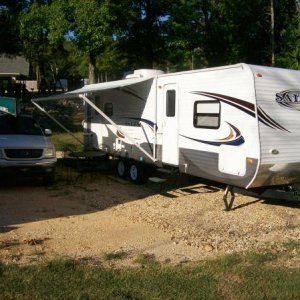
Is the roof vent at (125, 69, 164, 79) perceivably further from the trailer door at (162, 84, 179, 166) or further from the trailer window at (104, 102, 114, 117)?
the trailer window at (104, 102, 114, 117)

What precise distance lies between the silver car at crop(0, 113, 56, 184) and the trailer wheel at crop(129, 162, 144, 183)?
Result: 200 cm

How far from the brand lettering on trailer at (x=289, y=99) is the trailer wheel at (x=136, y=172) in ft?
14.4

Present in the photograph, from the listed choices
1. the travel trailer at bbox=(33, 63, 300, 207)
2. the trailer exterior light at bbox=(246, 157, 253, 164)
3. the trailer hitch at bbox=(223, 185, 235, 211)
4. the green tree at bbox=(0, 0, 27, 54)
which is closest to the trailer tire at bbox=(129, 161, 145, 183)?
the travel trailer at bbox=(33, 63, 300, 207)

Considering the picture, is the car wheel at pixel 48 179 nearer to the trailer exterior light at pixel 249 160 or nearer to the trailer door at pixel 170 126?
the trailer door at pixel 170 126

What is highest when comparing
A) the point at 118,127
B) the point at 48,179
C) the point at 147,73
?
the point at 147,73

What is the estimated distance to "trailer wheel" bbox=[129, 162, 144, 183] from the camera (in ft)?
39.3

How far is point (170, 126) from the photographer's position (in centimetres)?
1041

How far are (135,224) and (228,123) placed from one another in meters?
2.38

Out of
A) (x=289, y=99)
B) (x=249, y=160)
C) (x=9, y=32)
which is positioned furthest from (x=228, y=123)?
(x=9, y=32)

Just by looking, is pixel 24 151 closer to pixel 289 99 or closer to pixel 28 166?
pixel 28 166

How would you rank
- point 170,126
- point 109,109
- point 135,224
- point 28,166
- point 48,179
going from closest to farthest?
point 135,224, point 170,126, point 28,166, point 48,179, point 109,109

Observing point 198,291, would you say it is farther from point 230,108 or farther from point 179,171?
point 179,171

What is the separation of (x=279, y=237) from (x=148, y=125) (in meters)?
4.70

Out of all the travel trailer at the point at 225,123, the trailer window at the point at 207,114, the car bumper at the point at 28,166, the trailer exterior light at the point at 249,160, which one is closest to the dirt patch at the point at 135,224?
the car bumper at the point at 28,166
